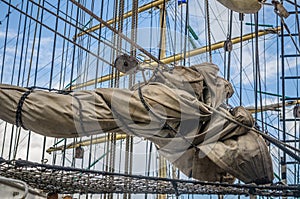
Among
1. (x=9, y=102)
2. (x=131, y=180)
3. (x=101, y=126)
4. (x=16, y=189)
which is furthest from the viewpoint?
(x=131, y=180)

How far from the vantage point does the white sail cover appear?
5.22ft

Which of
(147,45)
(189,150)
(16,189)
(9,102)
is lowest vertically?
(16,189)

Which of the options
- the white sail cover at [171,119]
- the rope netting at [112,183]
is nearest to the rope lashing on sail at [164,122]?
the white sail cover at [171,119]

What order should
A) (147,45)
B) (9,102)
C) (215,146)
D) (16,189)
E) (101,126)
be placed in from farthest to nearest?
(147,45), (215,146), (101,126), (9,102), (16,189)

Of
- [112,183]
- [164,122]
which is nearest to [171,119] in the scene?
[164,122]

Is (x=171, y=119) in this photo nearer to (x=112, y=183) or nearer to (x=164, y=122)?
(x=164, y=122)

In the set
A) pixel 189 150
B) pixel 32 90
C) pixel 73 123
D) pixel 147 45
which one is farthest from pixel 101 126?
pixel 147 45

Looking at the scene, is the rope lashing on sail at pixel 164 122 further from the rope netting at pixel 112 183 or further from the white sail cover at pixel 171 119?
the rope netting at pixel 112 183

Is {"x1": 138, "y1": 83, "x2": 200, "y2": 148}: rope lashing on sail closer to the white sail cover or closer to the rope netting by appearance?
the white sail cover

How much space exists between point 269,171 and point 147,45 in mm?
2348

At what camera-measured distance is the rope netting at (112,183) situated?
172 centimetres

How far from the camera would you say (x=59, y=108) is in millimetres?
1592

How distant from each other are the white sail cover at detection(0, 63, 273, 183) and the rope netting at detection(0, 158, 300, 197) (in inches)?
3.4

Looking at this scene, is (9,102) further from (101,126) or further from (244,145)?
(244,145)
